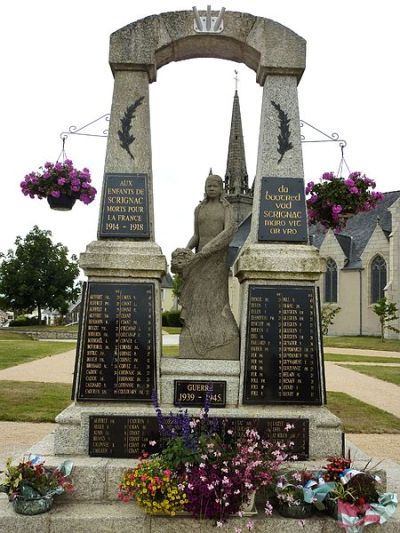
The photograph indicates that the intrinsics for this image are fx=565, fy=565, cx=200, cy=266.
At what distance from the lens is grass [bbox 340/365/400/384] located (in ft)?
64.0

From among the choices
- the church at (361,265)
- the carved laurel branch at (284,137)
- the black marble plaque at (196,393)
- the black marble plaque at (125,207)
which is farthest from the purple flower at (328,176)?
the church at (361,265)

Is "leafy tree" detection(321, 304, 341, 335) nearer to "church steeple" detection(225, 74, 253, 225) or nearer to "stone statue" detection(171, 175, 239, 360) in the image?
"church steeple" detection(225, 74, 253, 225)

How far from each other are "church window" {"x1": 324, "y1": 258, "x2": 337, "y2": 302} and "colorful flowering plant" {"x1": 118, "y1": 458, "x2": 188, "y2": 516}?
51.0 meters

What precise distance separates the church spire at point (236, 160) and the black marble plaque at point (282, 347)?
194 ft

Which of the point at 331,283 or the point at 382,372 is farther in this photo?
the point at 331,283

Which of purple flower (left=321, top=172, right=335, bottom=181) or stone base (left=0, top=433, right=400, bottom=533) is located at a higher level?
Result: purple flower (left=321, top=172, right=335, bottom=181)

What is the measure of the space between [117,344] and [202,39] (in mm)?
4089

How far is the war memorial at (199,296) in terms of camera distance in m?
6.35

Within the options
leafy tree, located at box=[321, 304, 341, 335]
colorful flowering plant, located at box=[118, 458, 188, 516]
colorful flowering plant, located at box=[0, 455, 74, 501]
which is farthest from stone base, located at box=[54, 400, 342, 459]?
leafy tree, located at box=[321, 304, 341, 335]

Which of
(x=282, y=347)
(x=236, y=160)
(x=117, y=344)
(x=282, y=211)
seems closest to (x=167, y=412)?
(x=117, y=344)

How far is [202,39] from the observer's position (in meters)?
7.40

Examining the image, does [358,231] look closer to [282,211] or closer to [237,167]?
[237,167]

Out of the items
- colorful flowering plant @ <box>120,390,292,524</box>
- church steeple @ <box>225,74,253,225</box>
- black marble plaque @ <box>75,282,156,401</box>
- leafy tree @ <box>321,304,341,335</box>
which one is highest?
church steeple @ <box>225,74,253,225</box>

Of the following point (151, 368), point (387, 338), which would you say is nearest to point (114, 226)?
point (151, 368)
